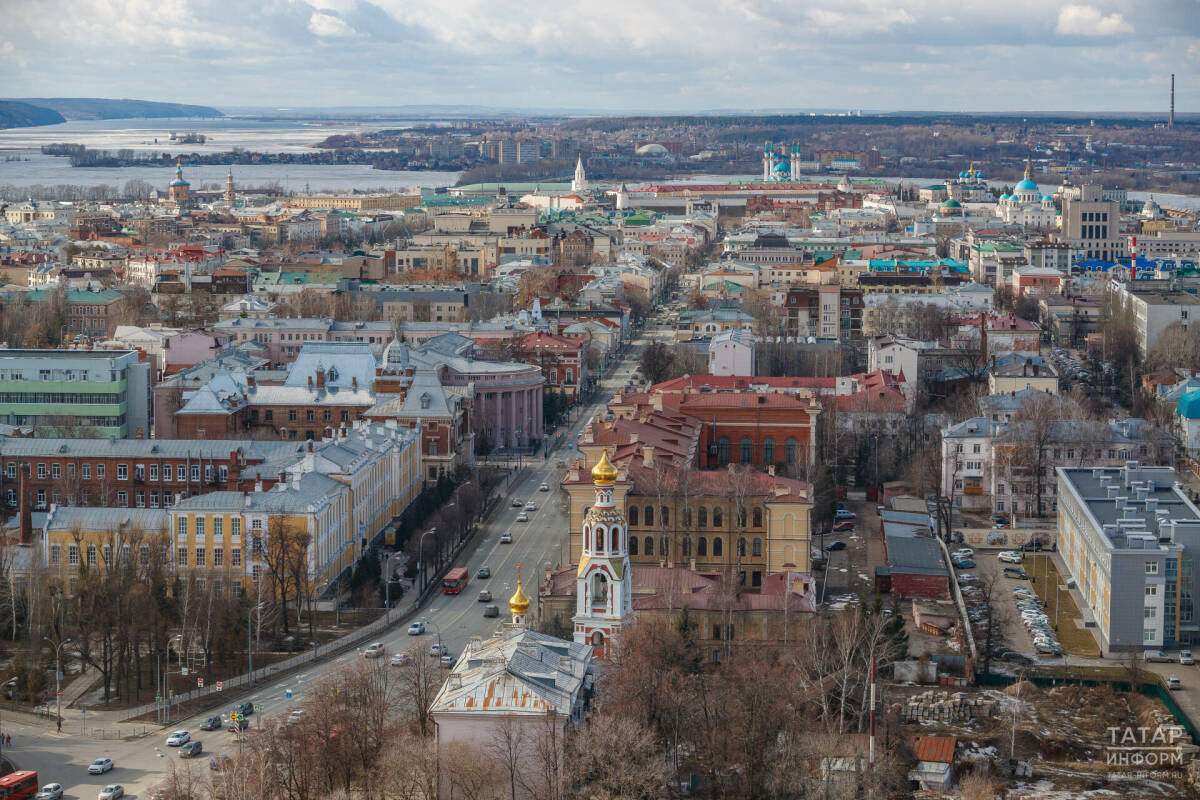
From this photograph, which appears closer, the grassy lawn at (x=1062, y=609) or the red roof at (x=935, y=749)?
the red roof at (x=935, y=749)

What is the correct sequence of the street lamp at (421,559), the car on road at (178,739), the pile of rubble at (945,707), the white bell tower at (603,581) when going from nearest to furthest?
the car on road at (178,739) → the white bell tower at (603,581) → the pile of rubble at (945,707) → the street lamp at (421,559)

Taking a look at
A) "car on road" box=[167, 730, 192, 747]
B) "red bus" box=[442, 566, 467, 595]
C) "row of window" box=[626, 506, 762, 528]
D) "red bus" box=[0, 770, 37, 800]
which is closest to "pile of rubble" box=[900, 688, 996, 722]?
"row of window" box=[626, 506, 762, 528]

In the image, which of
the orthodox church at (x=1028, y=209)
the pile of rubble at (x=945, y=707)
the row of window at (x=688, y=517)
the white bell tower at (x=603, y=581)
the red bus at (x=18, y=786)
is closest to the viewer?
the red bus at (x=18, y=786)

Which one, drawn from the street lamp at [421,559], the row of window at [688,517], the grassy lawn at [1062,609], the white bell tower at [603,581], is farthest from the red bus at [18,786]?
the grassy lawn at [1062,609]

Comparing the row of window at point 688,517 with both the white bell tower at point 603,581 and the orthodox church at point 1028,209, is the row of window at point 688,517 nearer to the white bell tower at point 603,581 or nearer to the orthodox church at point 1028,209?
the white bell tower at point 603,581

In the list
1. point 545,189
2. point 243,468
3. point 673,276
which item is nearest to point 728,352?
point 243,468

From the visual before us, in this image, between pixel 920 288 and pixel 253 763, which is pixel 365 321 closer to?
pixel 920 288

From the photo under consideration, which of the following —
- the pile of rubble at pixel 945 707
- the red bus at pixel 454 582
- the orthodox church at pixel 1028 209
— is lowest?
the pile of rubble at pixel 945 707

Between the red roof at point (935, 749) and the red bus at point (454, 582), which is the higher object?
the red bus at point (454, 582)
